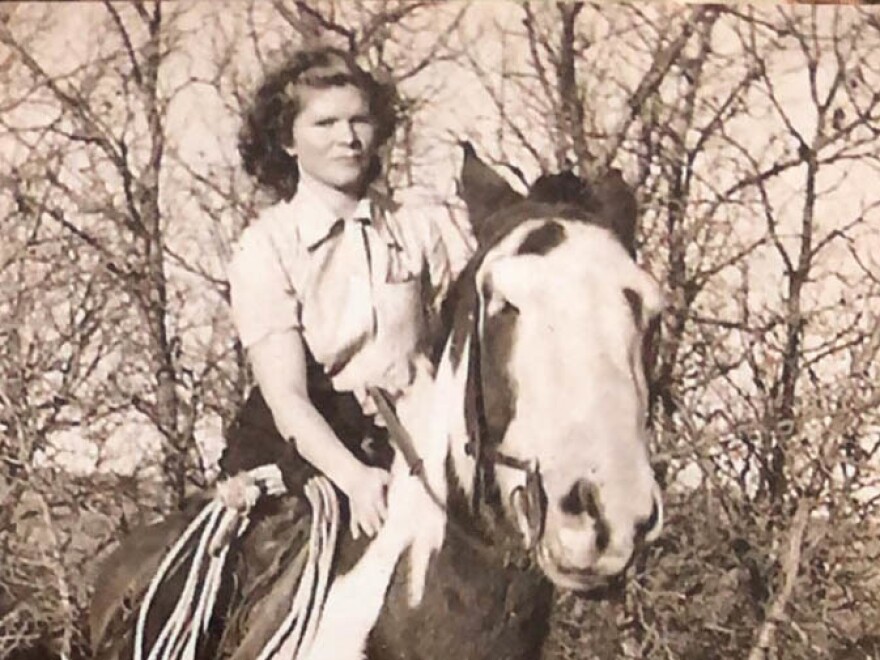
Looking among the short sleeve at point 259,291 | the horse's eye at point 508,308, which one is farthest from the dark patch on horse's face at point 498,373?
the short sleeve at point 259,291

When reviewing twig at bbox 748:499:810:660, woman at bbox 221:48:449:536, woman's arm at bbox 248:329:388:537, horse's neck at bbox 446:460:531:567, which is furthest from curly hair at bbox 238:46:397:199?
twig at bbox 748:499:810:660

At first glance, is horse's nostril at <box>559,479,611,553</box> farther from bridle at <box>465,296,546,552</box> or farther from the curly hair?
the curly hair

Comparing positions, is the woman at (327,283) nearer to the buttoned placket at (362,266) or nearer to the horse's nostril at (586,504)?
the buttoned placket at (362,266)

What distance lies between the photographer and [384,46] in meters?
0.96

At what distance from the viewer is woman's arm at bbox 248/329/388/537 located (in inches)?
36.1

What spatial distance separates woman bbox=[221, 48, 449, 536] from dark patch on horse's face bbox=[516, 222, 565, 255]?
57 millimetres

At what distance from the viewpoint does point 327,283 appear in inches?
36.9

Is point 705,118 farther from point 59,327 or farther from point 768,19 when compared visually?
point 59,327

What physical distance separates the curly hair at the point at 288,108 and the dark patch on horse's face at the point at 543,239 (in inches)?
4.5

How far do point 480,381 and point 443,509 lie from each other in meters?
0.09

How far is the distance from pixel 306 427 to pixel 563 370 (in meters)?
0.18

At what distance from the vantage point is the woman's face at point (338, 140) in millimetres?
944

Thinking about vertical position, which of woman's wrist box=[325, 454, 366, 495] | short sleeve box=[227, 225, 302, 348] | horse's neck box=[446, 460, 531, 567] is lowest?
horse's neck box=[446, 460, 531, 567]

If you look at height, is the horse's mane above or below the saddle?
above
